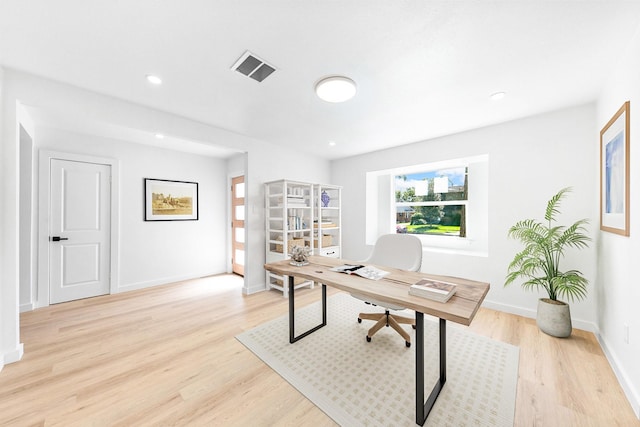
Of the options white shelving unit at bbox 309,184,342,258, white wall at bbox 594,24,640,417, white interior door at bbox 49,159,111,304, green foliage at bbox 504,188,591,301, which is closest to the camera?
white wall at bbox 594,24,640,417

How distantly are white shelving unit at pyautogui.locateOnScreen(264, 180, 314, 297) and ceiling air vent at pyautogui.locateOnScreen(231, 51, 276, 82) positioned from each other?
178 cm

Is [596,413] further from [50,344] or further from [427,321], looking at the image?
[50,344]

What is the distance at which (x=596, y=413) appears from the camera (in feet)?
4.87

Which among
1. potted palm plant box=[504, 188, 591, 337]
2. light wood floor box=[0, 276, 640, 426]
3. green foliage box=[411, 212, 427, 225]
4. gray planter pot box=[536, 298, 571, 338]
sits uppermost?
green foliage box=[411, 212, 427, 225]

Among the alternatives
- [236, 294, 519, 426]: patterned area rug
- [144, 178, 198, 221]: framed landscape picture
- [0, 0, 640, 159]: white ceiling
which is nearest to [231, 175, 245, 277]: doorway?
[144, 178, 198, 221]: framed landscape picture

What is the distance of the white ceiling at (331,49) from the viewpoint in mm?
1379

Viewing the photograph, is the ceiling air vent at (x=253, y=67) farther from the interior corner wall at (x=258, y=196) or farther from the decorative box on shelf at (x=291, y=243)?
the decorative box on shelf at (x=291, y=243)

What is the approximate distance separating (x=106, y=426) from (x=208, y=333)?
109 centimetres

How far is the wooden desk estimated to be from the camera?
132cm

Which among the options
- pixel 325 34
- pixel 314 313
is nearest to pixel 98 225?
pixel 314 313

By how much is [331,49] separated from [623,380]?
10.1 ft

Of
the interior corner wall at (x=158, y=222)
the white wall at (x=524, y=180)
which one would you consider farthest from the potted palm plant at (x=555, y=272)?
the interior corner wall at (x=158, y=222)

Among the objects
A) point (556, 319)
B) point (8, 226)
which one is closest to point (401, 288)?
point (556, 319)

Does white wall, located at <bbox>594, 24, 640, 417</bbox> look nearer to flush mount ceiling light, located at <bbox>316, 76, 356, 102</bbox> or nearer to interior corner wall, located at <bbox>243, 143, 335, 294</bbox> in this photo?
flush mount ceiling light, located at <bbox>316, 76, 356, 102</bbox>
